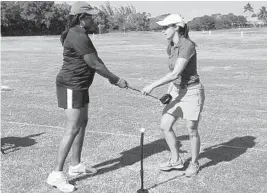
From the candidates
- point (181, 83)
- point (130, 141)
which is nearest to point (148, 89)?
point (181, 83)

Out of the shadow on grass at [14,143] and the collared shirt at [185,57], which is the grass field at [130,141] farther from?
the collared shirt at [185,57]

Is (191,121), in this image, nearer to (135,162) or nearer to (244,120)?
(135,162)

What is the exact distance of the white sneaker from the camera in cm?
502

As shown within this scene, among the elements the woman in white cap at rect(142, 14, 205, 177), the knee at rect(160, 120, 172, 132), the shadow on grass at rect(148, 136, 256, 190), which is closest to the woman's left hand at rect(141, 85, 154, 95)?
the woman in white cap at rect(142, 14, 205, 177)

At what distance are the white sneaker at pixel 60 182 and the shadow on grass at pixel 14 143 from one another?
5.52 ft

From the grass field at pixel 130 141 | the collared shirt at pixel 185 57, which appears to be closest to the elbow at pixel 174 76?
the collared shirt at pixel 185 57

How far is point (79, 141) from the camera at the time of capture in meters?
5.50

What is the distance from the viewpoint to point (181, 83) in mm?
5332

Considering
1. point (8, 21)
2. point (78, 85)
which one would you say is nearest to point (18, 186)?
point (78, 85)

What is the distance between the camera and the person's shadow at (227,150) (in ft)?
20.4

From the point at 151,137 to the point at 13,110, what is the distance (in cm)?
398

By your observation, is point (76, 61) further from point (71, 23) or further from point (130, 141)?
point (130, 141)

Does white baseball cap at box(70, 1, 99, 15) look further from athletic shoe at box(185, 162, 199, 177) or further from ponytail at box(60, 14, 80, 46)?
athletic shoe at box(185, 162, 199, 177)

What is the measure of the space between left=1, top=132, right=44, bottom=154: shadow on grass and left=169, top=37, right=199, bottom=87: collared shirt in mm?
2946
